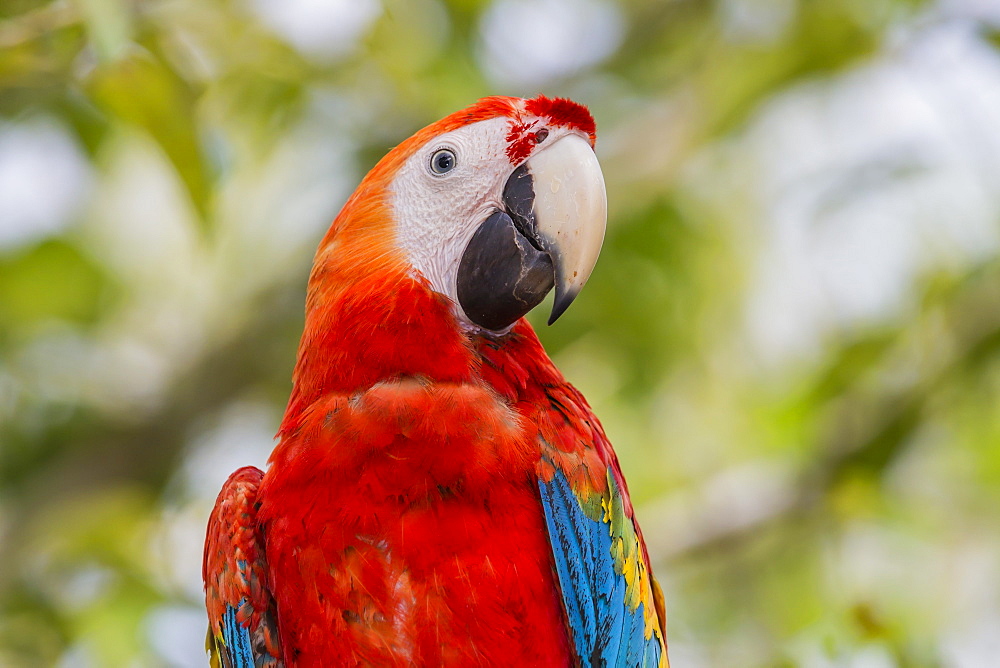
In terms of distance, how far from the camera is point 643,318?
3.36 meters

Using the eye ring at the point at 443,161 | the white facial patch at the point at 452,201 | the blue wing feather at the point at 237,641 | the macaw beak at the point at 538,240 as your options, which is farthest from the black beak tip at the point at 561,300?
the blue wing feather at the point at 237,641

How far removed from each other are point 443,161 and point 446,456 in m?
0.53

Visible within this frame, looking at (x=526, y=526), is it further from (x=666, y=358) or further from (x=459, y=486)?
(x=666, y=358)

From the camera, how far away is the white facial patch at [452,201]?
63.8 inches

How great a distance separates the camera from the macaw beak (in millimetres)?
1551

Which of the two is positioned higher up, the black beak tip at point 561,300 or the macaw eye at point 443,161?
the macaw eye at point 443,161

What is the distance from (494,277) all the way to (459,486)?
0.35 meters

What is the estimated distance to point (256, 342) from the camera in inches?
127

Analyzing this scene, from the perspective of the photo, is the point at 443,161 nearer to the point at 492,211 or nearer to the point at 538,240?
the point at 492,211

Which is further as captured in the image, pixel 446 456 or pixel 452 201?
pixel 452 201

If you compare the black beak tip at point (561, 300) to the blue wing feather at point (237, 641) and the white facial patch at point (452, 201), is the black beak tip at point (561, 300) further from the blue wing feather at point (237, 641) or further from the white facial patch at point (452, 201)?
the blue wing feather at point (237, 641)

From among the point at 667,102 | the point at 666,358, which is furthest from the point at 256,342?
the point at 667,102

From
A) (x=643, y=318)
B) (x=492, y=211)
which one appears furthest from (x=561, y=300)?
(x=643, y=318)

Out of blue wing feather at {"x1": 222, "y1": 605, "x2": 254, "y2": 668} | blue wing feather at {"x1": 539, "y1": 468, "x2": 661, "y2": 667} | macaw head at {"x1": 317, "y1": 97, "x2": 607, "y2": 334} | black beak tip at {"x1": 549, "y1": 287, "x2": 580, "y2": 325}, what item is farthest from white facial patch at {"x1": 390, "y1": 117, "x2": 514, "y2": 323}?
blue wing feather at {"x1": 222, "y1": 605, "x2": 254, "y2": 668}
